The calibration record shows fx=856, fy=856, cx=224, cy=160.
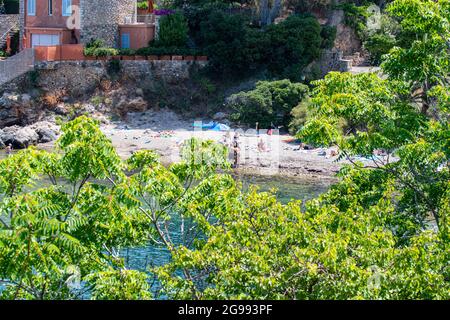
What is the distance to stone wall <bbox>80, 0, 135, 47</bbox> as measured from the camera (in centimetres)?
5750

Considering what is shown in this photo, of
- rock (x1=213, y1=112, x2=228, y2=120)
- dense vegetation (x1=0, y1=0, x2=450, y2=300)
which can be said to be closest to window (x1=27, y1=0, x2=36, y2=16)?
rock (x1=213, y1=112, x2=228, y2=120)

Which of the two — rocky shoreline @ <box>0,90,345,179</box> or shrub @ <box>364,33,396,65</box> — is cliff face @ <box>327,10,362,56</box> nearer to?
shrub @ <box>364,33,396,65</box>

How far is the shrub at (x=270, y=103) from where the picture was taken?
164 ft

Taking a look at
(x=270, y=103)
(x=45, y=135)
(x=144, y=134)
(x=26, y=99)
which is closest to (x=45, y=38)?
(x=26, y=99)

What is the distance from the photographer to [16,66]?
55.6 m

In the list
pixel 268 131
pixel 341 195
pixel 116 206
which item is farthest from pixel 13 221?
pixel 268 131

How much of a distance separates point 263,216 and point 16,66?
Answer: 144 feet

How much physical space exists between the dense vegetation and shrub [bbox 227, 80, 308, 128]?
101ft

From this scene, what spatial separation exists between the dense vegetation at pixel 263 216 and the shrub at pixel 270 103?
30.9 meters

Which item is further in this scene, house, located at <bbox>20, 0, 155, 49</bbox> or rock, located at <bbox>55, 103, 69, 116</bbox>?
house, located at <bbox>20, 0, 155, 49</bbox>

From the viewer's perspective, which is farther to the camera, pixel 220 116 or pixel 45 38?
pixel 45 38

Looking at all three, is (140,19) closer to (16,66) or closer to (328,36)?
(16,66)

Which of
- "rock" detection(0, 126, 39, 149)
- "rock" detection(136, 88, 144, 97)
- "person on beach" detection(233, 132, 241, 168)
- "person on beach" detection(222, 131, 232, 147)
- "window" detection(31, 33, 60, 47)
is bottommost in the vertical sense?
"rock" detection(0, 126, 39, 149)

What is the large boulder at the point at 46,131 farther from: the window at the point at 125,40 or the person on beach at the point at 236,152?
the person on beach at the point at 236,152
